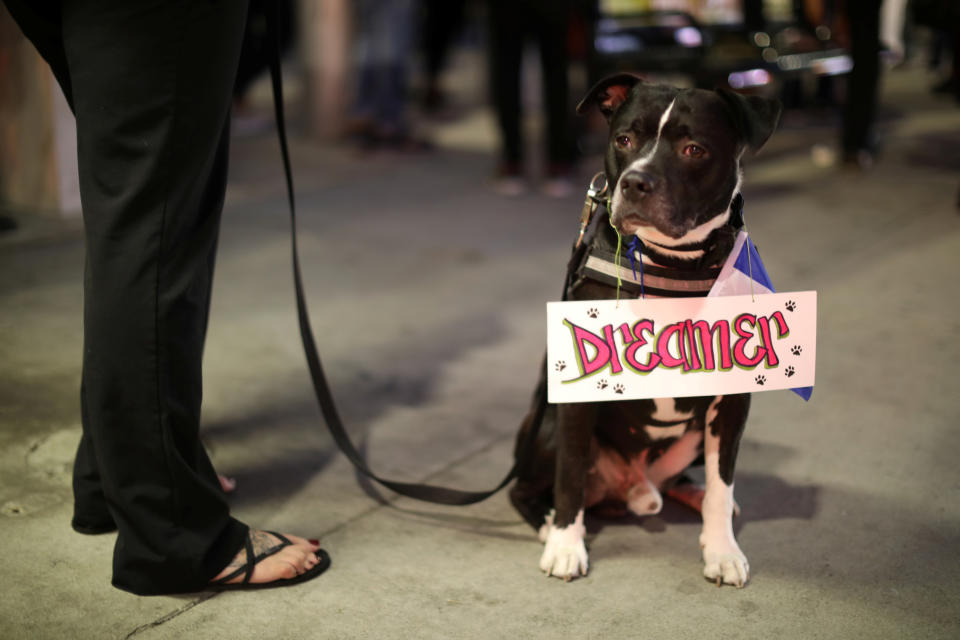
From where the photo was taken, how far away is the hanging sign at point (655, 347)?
195 cm

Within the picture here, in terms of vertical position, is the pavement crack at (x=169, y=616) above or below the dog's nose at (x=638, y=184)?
below

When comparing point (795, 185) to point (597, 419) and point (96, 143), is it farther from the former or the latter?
point (96, 143)

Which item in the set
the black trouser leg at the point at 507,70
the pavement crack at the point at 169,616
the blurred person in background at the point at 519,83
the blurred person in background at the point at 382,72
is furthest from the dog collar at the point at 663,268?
the blurred person in background at the point at 382,72

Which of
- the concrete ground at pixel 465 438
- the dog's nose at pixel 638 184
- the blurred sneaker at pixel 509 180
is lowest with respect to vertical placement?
the blurred sneaker at pixel 509 180

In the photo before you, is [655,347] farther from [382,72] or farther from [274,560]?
[382,72]

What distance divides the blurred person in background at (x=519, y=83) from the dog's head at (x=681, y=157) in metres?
3.36

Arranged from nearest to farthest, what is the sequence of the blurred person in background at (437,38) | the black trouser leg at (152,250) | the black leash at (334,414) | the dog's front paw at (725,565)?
1. the black trouser leg at (152,250)
2. the dog's front paw at (725,565)
3. the black leash at (334,414)
4. the blurred person in background at (437,38)

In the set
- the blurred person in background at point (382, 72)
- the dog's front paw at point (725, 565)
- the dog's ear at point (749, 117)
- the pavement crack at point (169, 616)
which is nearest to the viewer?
the pavement crack at point (169, 616)

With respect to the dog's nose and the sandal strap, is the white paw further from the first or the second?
the dog's nose

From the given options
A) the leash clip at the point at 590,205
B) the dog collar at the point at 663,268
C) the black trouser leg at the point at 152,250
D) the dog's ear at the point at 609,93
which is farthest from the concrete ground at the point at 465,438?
the dog's ear at the point at 609,93

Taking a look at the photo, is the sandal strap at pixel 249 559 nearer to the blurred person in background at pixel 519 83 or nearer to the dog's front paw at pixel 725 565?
the dog's front paw at pixel 725 565

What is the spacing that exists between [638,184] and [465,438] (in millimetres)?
1165

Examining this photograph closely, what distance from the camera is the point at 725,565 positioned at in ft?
6.69

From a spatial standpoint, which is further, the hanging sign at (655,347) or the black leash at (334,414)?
the black leash at (334,414)
